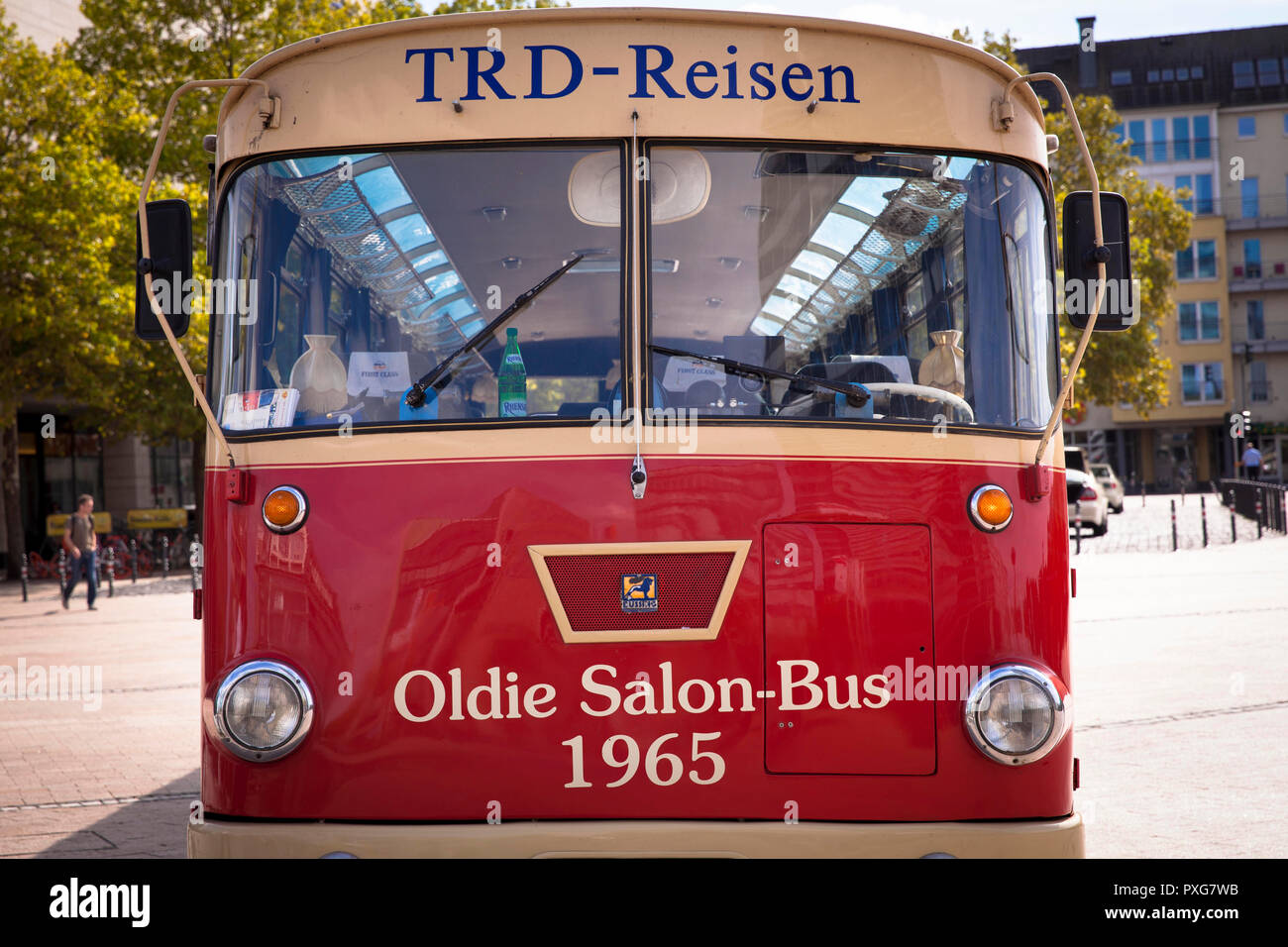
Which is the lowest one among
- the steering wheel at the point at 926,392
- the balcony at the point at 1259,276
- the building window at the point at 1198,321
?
the steering wheel at the point at 926,392

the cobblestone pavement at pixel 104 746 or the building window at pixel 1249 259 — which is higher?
the building window at pixel 1249 259

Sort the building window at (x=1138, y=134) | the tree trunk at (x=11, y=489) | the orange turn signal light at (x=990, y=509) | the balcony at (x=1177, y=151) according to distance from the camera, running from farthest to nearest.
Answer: the building window at (x=1138, y=134)
the balcony at (x=1177, y=151)
the tree trunk at (x=11, y=489)
the orange turn signal light at (x=990, y=509)

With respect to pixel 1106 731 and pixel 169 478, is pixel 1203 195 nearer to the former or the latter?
pixel 169 478

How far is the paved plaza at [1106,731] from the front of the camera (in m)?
5.84

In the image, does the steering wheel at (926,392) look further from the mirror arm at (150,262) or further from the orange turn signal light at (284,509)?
the mirror arm at (150,262)

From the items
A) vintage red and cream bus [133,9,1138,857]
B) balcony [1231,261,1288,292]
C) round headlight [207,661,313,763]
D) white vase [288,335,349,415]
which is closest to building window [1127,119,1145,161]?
balcony [1231,261,1288,292]

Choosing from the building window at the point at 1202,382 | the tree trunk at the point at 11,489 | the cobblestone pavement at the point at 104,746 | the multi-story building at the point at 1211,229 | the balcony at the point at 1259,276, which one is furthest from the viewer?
the balcony at the point at 1259,276

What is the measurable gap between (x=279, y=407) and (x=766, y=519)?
4.55 feet

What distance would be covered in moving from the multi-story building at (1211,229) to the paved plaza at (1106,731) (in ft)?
142

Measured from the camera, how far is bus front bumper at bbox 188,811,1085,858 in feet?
10.7

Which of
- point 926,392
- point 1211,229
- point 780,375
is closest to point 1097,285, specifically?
point 926,392

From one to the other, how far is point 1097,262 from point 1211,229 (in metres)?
59.3

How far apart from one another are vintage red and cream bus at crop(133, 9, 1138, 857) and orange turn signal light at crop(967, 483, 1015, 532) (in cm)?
1

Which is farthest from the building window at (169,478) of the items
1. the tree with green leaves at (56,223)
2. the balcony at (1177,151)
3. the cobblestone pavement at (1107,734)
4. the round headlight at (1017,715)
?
the balcony at (1177,151)
